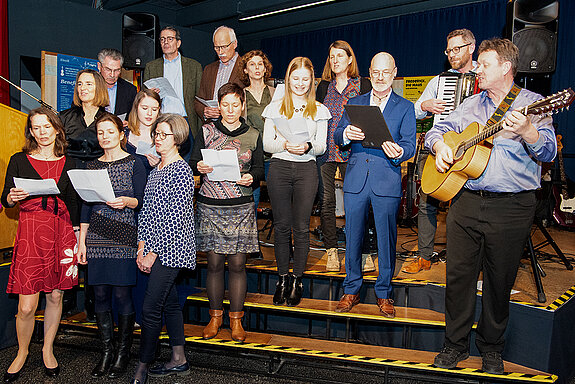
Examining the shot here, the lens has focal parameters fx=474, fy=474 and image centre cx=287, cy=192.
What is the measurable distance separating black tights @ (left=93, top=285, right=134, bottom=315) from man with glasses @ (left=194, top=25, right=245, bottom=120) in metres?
1.59

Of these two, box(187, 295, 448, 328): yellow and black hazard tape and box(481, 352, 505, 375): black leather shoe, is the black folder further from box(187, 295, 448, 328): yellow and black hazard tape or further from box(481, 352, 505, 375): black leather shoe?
box(481, 352, 505, 375): black leather shoe

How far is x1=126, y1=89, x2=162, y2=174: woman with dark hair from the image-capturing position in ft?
10.5

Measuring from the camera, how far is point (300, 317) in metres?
4.12

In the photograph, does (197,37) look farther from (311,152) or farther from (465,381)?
(465,381)

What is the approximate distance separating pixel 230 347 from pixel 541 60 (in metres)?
3.29

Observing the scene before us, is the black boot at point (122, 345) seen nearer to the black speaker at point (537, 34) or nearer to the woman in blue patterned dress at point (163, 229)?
the woman in blue patterned dress at point (163, 229)

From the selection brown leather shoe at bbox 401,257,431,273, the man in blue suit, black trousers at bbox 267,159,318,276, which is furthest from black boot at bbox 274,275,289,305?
brown leather shoe at bbox 401,257,431,273

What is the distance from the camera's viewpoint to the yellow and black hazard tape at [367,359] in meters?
2.82

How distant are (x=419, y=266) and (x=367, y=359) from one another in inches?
48.2

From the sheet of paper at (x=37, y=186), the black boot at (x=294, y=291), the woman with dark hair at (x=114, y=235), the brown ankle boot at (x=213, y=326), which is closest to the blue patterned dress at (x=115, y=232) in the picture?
the woman with dark hair at (x=114, y=235)

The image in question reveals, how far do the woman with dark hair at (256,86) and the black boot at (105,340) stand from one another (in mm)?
1350

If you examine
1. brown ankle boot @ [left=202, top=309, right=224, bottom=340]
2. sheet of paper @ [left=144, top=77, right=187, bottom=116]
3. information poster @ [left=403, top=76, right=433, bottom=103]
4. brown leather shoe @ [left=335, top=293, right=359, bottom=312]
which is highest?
information poster @ [left=403, top=76, right=433, bottom=103]

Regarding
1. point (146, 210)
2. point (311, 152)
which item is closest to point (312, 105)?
point (311, 152)

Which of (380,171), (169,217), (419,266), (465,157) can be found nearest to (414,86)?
(419,266)
